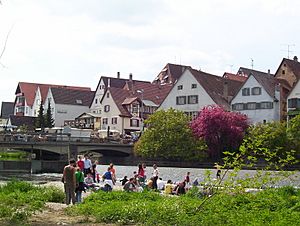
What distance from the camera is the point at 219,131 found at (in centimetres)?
7231

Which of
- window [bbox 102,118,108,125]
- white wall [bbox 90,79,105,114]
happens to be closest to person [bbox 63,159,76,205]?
window [bbox 102,118,108,125]

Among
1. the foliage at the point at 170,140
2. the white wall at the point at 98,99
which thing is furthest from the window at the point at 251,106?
the white wall at the point at 98,99

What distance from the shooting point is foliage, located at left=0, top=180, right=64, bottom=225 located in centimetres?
1553

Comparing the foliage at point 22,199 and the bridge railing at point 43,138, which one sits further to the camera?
the bridge railing at point 43,138

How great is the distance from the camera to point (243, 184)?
49.9ft

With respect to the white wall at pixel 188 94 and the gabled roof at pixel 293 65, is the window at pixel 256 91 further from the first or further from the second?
the gabled roof at pixel 293 65

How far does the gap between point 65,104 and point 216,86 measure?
4084 centimetres

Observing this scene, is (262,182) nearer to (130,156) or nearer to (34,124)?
(130,156)

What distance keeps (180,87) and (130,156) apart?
1470 cm

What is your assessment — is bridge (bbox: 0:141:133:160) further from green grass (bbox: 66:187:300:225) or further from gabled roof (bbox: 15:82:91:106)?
gabled roof (bbox: 15:82:91:106)

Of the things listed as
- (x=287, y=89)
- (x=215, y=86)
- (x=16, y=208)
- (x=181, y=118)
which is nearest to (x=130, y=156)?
(x=181, y=118)

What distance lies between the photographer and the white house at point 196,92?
276 ft

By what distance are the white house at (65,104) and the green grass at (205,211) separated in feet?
322

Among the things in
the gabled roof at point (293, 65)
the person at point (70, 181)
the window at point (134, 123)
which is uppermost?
the gabled roof at point (293, 65)
